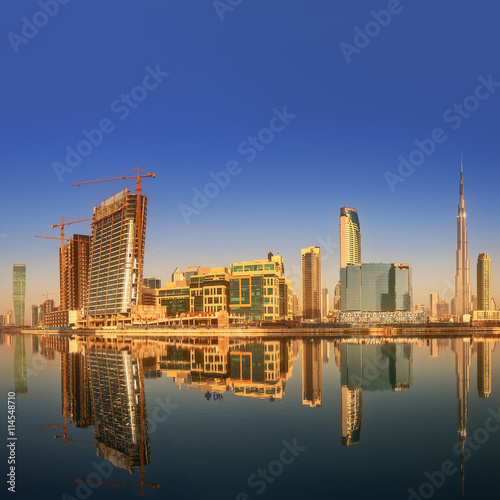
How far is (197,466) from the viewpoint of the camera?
25.0 m

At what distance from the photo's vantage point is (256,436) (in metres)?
30.7

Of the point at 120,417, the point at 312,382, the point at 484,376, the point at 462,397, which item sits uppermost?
the point at 120,417

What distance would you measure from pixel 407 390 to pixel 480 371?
2083 cm

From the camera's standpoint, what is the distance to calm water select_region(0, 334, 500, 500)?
22.7 m

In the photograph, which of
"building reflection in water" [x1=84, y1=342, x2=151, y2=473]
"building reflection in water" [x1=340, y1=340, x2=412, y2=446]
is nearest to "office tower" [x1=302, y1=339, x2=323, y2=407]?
"building reflection in water" [x1=340, y1=340, x2=412, y2=446]

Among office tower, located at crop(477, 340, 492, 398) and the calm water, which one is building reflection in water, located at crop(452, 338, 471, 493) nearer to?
the calm water

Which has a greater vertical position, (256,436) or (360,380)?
(256,436)

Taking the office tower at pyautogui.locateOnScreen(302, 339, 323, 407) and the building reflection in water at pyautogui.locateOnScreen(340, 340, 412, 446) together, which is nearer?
the building reflection in water at pyautogui.locateOnScreen(340, 340, 412, 446)

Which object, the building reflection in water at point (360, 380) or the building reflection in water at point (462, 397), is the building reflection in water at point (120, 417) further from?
the building reflection in water at point (462, 397)

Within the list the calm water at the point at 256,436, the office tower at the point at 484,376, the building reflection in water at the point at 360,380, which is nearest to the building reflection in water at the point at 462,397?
the calm water at the point at 256,436

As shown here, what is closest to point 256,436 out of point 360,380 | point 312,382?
point 312,382

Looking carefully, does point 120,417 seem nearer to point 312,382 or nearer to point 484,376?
point 312,382

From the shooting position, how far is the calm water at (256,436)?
22.7 metres

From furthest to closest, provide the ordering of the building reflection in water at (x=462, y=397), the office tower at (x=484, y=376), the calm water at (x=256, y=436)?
the office tower at (x=484, y=376), the building reflection in water at (x=462, y=397), the calm water at (x=256, y=436)
